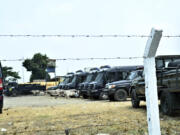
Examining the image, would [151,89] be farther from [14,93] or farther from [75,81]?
[14,93]

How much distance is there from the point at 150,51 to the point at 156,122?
0.85 m

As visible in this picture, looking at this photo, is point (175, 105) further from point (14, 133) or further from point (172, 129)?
point (14, 133)

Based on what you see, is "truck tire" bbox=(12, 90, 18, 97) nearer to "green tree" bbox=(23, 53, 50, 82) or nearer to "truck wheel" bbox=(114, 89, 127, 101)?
"green tree" bbox=(23, 53, 50, 82)

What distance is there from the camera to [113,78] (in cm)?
2114

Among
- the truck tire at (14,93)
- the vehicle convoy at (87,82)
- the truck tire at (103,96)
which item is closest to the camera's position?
the truck tire at (103,96)

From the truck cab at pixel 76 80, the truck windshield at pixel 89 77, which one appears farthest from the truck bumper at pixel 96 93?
the truck cab at pixel 76 80

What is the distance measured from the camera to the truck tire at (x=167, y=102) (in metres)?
8.59

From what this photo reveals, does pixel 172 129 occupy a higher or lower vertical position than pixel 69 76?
lower

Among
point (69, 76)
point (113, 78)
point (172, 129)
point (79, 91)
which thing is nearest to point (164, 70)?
point (172, 129)

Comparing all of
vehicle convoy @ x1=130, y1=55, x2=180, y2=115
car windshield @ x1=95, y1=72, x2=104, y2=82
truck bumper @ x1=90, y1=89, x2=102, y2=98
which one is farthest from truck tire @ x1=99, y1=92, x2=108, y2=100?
vehicle convoy @ x1=130, y1=55, x2=180, y2=115

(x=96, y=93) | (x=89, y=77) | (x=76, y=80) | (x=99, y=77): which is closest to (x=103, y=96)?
(x=96, y=93)

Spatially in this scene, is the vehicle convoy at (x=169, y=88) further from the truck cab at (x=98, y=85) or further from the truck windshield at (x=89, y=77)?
the truck windshield at (x=89, y=77)

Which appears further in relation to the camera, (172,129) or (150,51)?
(172,129)

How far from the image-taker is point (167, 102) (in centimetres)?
878
